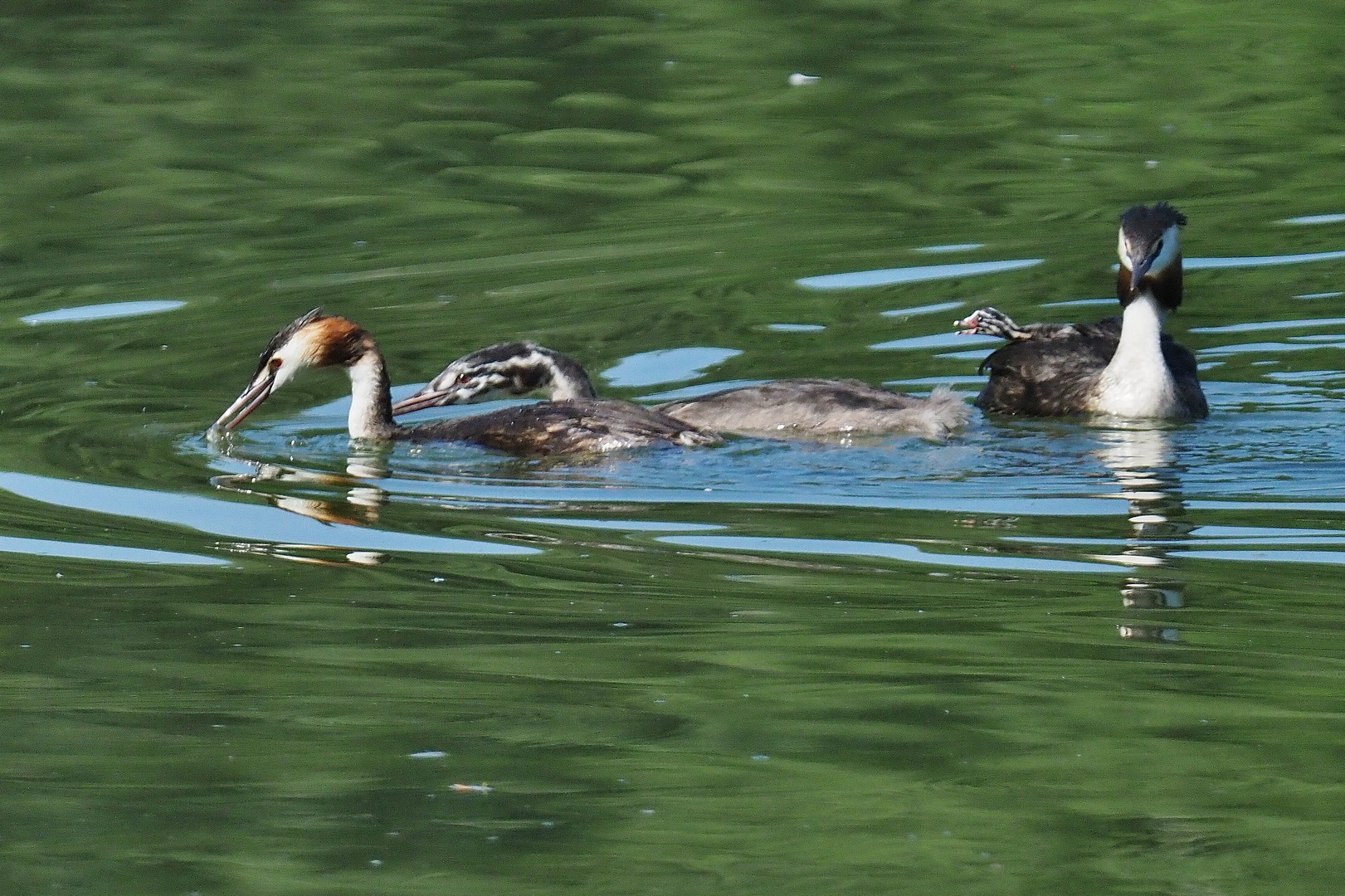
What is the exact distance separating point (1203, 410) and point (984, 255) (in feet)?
11.5

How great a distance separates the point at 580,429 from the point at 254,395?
64.3 inches

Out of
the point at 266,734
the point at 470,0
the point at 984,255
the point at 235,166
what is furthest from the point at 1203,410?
the point at 470,0

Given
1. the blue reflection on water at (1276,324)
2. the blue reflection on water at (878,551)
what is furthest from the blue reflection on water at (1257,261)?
the blue reflection on water at (878,551)

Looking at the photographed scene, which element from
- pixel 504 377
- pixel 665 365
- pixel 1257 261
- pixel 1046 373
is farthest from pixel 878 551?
pixel 1257 261

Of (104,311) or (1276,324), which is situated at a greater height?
(1276,324)

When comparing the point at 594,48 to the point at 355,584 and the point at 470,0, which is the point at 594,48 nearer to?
the point at 470,0

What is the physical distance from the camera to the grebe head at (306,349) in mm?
10109

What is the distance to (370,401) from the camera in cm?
998

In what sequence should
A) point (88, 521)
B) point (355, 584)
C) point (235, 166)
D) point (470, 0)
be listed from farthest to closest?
point (470, 0) → point (235, 166) → point (88, 521) → point (355, 584)

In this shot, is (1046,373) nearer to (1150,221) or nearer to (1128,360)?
(1128,360)

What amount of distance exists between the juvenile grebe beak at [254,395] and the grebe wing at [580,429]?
1032 mm

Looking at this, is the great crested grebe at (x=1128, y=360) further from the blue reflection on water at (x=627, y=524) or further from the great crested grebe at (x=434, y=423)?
the blue reflection on water at (x=627, y=524)

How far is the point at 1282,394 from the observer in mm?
10352

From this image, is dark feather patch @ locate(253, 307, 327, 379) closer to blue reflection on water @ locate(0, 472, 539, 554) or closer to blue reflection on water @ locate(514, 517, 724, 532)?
blue reflection on water @ locate(0, 472, 539, 554)
